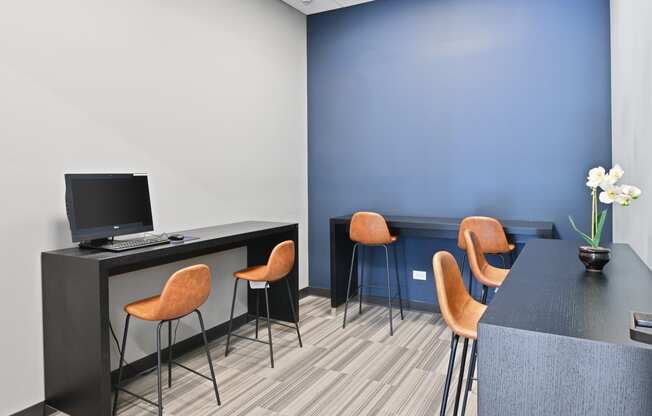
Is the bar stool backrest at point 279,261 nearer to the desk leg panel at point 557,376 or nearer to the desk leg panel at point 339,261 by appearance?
the desk leg panel at point 339,261

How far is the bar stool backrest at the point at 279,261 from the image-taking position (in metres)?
2.99

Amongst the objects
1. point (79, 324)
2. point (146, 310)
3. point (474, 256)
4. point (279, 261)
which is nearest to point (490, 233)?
point (474, 256)

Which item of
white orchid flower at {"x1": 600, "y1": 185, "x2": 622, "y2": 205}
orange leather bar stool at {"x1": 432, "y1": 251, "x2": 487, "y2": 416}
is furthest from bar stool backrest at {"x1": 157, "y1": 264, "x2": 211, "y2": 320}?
white orchid flower at {"x1": 600, "y1": 185, "x2": 622, "y2": 205}

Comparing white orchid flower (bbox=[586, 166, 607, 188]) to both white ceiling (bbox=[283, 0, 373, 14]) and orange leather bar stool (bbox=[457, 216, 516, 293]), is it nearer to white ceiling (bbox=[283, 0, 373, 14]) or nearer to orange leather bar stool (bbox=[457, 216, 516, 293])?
orange leather bar stool (bbox=[457, 216, 516, 293])

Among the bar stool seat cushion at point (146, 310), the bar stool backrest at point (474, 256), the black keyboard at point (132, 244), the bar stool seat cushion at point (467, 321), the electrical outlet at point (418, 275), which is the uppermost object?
the black keyboard at point (132, 244)

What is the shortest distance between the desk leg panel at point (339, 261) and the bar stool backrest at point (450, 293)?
6.69ft

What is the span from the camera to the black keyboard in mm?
2334

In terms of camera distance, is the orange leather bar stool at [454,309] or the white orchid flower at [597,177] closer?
the orange leather bar stool at [454,309]

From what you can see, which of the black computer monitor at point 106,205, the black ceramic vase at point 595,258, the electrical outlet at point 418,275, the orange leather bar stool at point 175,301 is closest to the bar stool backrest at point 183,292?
the orange leather bar stool at point 175,301

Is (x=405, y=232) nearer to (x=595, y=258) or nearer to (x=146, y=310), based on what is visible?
(x=595, y=258)

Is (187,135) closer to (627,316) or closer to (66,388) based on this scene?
(66,388)

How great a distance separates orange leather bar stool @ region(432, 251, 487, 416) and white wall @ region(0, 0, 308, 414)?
80.0 inches

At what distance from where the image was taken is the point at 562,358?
1.17m

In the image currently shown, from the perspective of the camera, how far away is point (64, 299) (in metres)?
2.24
